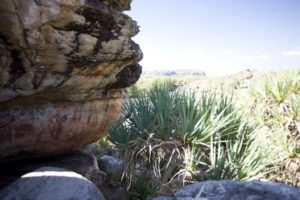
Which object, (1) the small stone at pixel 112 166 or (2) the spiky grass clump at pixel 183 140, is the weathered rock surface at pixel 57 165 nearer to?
(1) the small stone at pixel 112 166

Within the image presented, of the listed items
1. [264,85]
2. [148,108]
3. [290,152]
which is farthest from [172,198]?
[264,85]

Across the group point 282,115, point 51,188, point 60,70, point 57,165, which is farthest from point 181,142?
point 282,115

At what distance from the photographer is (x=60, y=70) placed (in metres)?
4.65

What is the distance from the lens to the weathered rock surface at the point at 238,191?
4.04 m

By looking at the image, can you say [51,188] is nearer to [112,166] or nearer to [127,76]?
[127,76]

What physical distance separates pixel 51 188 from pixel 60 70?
4.71ft

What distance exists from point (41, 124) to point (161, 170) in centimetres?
200

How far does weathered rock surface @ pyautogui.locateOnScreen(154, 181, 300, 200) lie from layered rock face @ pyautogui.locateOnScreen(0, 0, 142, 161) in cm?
197

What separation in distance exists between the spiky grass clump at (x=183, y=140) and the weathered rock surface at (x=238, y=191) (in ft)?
4.40

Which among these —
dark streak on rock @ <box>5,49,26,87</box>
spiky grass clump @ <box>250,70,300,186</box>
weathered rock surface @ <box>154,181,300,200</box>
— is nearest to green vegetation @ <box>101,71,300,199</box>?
spiky grass clump @ <box>250,70,300,186</box>

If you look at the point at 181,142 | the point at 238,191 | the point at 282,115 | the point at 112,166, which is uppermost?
the point at 282,115

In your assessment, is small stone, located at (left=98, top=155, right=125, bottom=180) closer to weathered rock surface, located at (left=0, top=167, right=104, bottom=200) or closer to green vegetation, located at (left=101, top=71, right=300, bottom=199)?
green vegetation, located at (left=101, top=71, right=300, bottom=199)

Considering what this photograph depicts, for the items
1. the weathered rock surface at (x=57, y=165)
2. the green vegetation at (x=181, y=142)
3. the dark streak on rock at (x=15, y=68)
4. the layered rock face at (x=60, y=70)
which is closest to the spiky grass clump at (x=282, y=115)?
the green vegetation at (x=181, y=142)

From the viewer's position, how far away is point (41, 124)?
17.6ft
